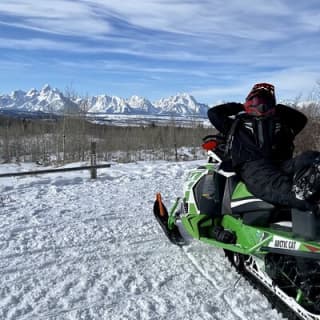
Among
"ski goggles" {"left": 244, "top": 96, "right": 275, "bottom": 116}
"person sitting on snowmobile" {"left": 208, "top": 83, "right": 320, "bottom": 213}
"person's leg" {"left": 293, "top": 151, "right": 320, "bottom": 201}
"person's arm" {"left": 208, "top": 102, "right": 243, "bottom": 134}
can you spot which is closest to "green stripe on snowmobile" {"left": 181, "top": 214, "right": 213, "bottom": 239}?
"person sitting on snowmobile" {"left": 208, "top": 83, "right": 320, "bottom": 213}

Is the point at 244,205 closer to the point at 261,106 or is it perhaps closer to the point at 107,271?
the point at 261,106

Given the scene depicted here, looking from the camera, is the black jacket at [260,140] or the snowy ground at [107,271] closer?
the snowy ground at [107,271]

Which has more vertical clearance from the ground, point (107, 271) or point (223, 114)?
point (223, 114)

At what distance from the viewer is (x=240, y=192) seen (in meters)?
3.53

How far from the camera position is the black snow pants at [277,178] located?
9.56ft

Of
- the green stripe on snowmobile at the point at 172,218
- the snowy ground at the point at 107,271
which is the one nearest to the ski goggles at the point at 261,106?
the snowy ground at the point at 107,271

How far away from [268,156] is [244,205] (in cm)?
45

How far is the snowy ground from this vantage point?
324 centimetres

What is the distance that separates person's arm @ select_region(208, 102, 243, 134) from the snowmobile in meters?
0.31

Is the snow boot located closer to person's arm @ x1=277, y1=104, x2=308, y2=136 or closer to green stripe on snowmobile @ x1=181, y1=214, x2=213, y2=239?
person's arm @ x1=277, y1=104, x2=308, y2=136

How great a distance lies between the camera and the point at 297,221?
9.53 ft

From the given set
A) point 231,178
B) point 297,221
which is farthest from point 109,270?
point 297,221

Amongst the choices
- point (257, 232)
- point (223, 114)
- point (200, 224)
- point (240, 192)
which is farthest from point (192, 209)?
point (257, 232)

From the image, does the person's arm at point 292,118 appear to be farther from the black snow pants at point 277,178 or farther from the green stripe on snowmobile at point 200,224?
the green stripe on snowmobile at point 200,224
